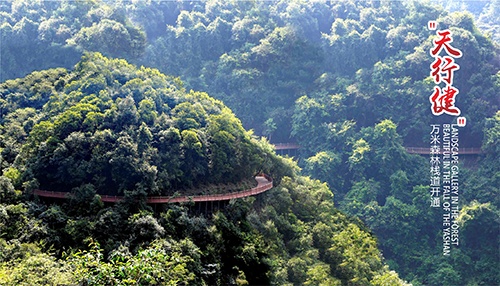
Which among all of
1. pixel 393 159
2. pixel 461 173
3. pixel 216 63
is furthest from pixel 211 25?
pixel 461 173

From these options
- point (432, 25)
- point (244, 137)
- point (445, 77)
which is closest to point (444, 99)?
point (445, 77)

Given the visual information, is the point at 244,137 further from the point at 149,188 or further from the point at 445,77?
the point at 445,77

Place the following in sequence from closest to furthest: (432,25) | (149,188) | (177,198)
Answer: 1. (149,188)
2. (177,198)
3. (432,25)

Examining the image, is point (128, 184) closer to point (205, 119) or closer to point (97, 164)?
point (97, 164)

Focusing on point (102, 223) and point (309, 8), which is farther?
point (309, 8)

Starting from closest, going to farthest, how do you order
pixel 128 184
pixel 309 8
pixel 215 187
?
pixel 128 184 < pixel 215 187 < pixel 309 8

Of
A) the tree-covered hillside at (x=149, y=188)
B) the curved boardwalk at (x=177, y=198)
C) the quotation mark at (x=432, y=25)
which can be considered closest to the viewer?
the tree-covered hillside at (x=149, y=188)

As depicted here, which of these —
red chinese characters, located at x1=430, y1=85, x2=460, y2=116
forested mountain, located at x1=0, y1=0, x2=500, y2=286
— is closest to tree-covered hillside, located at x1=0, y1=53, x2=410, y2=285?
forested mountain, located at x1=0, y1=0, x2=500, y2=286

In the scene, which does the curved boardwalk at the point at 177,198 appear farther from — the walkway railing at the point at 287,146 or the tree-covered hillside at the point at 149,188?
the walkway railing at the point at 287,146

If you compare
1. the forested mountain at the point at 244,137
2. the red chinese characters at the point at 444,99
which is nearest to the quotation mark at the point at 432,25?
the forested mountain at the point at 244,137
